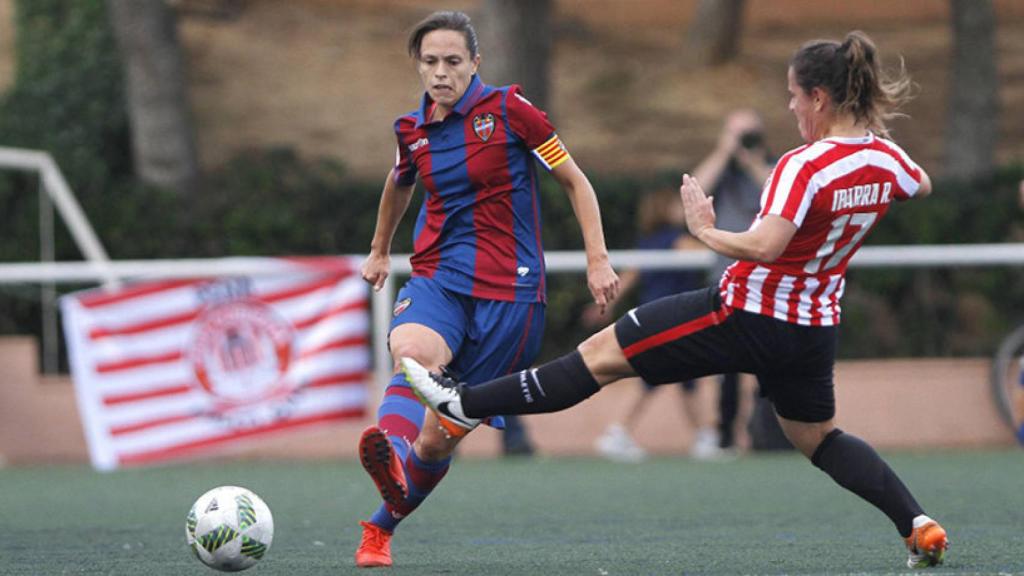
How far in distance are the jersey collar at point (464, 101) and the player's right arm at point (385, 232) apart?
31 centimetres

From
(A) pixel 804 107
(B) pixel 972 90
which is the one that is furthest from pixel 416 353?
Result: (B) pixel 972 90

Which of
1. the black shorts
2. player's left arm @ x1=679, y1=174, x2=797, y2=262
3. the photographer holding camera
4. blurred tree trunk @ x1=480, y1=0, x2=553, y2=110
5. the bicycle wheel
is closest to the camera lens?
player's left arm @ x1=679, y1=174, x2=797, y2=262

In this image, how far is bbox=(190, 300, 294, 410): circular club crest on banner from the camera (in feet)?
41.7

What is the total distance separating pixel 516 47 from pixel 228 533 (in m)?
11.4

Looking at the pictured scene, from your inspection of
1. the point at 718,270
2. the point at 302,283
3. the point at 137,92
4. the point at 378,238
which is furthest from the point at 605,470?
the point at 137,92

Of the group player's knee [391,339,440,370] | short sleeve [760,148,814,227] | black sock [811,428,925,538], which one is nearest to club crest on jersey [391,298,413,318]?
player's knee [391,339,440,370]

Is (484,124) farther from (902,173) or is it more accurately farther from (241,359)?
(241,359)

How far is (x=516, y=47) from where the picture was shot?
1661 cm

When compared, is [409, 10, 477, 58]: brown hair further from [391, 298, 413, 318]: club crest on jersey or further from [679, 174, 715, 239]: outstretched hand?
[679, 174, 715, 239]: outstretched hand

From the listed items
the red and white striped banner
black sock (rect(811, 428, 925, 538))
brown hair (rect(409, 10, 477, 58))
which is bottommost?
the red and white striped banner

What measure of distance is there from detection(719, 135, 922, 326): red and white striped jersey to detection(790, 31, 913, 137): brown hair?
0.36 feet

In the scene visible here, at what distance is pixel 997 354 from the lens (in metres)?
13.2

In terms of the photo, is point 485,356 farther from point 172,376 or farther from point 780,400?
point 172,376

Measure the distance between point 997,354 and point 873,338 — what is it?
0.93 m
